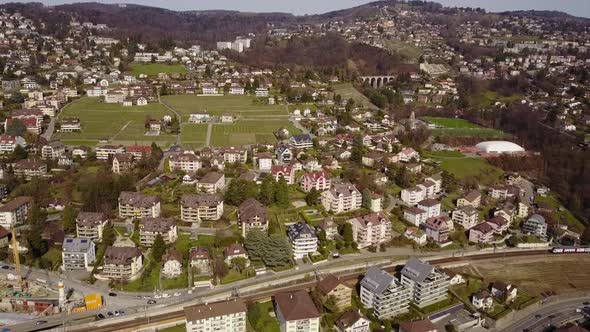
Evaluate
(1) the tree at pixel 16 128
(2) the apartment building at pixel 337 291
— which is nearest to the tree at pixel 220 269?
(2) the apartment building at pixel 337 291

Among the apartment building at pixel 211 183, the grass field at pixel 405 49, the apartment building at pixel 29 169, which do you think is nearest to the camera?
the apartment building at pixel 211 183

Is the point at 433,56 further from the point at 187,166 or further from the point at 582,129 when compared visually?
the point at 187,166

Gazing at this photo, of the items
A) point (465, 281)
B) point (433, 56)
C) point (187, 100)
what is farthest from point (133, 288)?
point (433, 56)

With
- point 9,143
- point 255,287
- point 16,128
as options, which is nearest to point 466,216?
point 255,287

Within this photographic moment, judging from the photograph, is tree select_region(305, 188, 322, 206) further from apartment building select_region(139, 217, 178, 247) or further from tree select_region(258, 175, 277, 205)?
apartment building select_region(139, 217, 178, 247)

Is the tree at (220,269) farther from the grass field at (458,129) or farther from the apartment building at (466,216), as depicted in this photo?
the grass field at (458,129)

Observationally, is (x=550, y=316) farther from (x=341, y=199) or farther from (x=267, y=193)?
(x=267, y=193)
